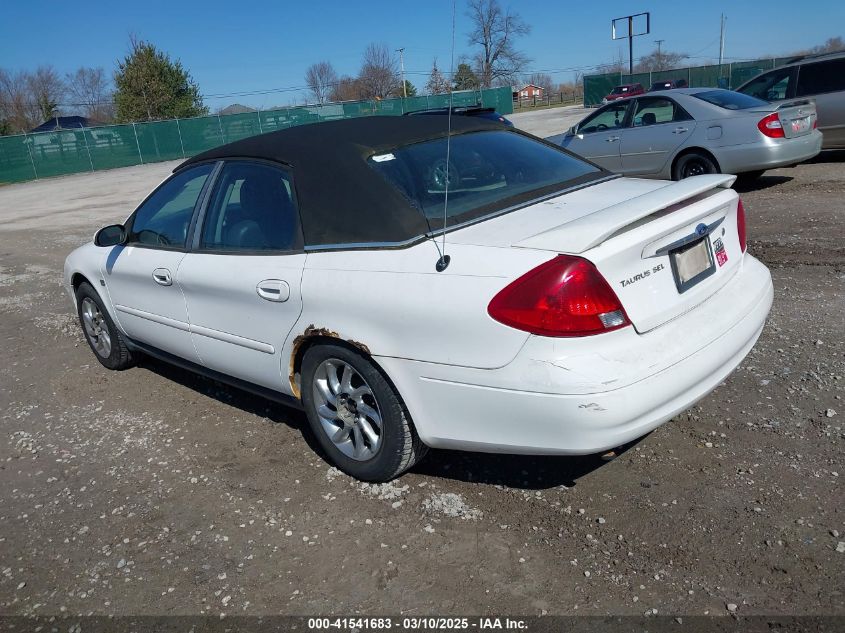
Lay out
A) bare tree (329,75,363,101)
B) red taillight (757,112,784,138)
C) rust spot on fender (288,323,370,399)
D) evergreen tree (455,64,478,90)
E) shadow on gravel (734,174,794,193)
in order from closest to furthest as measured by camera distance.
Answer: rust spot on fender (288,323,370,399) → evergreen tree (455,64,478,90) → red taillight (757,112,784,138) → shadow on gravel (734,174,794,193) → bare tree (329,75,363,101)

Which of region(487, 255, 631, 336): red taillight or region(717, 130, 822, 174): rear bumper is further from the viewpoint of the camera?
region(717, 130, 822, 174): rear bumper

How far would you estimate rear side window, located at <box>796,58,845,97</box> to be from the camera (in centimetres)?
1177

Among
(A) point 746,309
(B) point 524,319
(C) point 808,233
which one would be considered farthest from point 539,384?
(C) point 808,233

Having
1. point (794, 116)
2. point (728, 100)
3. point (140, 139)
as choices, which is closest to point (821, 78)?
point (794, 116)

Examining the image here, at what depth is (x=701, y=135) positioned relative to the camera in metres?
9.66

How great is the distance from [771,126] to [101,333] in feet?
27.4

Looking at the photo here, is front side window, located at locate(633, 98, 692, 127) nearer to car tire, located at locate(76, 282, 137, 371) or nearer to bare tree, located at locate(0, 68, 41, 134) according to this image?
car tire, located at locate(76, 282, 137, 371)

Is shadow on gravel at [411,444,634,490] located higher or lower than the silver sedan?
lower

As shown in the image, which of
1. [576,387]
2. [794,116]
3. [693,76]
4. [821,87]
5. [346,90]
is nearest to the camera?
[576,387]

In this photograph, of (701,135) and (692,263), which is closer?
(692,263)

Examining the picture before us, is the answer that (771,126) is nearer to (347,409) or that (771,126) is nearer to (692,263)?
(692,263)

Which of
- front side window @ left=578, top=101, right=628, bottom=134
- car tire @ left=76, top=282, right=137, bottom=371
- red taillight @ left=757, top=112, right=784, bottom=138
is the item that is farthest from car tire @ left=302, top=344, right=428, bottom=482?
front side window @ left=578, top=101, right=628, bottom=134

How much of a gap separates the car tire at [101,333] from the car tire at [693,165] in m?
7.56

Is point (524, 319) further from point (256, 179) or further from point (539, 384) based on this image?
point (256, 179)
